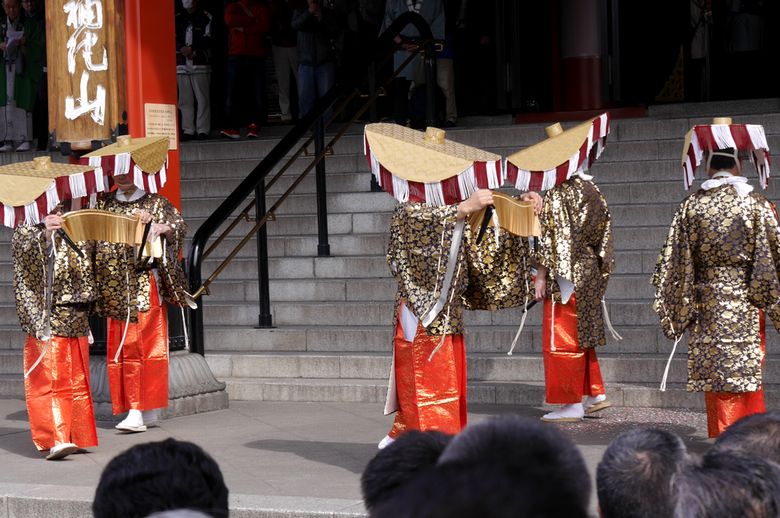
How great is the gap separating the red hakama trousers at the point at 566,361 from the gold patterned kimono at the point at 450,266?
1.51m

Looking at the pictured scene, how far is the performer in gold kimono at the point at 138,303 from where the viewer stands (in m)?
8.01

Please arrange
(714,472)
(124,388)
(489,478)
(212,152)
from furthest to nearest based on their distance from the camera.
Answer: (212,152), (124,388), (714,472), (489,478)

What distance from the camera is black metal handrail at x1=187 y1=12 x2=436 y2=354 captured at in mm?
9078

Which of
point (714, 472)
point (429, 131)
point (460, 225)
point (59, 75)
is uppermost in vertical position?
point (59, 75)

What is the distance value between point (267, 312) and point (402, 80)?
5046mm

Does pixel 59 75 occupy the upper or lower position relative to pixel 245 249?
upper

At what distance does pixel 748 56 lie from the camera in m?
14.6

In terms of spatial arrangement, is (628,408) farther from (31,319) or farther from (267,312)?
(31,319)

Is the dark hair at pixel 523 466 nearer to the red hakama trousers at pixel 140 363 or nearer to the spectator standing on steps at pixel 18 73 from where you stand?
the red hakama trousers at pixel 140 363

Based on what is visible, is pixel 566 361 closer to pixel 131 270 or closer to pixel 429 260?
pixel 429 260

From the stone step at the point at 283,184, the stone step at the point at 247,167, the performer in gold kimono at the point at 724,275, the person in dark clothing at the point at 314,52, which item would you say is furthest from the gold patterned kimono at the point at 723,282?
the person in dark clothing at the point at 314,52

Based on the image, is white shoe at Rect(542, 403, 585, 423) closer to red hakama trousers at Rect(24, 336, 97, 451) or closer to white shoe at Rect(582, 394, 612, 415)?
white shoe at Rect(582, 394, 612, 415)

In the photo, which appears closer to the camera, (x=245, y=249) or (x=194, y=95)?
(x=245, y=249)

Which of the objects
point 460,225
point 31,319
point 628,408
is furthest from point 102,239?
point 628,408
